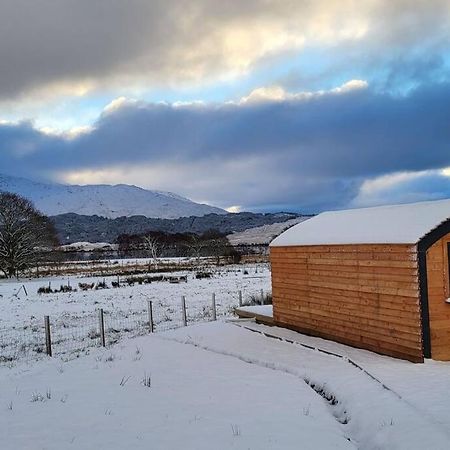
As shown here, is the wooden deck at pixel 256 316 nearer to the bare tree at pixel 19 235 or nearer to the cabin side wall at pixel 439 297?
the cabin side wall at pixel 439 297

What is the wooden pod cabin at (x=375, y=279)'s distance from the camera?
943 cm

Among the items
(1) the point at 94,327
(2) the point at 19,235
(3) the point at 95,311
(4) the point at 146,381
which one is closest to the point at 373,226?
(4) the point at 146,381

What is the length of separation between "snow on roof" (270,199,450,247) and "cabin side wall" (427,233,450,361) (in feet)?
1.60

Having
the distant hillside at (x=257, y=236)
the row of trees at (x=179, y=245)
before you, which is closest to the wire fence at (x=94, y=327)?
the row of trees at (x=179, y=245)

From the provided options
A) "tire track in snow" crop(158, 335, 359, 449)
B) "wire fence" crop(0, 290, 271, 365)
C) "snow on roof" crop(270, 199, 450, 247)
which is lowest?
"wire fence" crop(0, 290, 271, 365)

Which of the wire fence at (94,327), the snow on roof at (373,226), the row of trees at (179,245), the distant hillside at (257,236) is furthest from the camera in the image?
the distant hillside at (257,236)

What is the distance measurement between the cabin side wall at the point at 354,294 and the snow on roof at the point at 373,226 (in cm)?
19

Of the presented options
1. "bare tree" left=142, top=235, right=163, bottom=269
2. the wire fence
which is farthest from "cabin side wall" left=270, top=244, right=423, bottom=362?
"bare tree" left=142, top=235, right=163, bottom=269

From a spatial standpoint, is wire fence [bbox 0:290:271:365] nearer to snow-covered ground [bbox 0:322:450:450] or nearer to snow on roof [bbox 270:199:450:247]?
snow-covered ground [bbox 0:322:450:450]

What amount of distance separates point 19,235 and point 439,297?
126 ft

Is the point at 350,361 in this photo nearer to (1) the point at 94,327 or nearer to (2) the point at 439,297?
(2) the point at 439,297

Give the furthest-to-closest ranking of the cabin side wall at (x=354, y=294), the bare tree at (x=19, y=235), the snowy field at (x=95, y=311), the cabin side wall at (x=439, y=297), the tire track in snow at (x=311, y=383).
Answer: the bare tree at (x=19, y=235) → the snowy field at (x=95, y=311) → the cabin side wall at (x=354, y=294) → the cabin side wall at (x=439, y=297) → the tire track in snow at (x=311, y=383)

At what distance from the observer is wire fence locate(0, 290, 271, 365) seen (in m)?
13.3

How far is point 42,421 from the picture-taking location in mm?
6953
